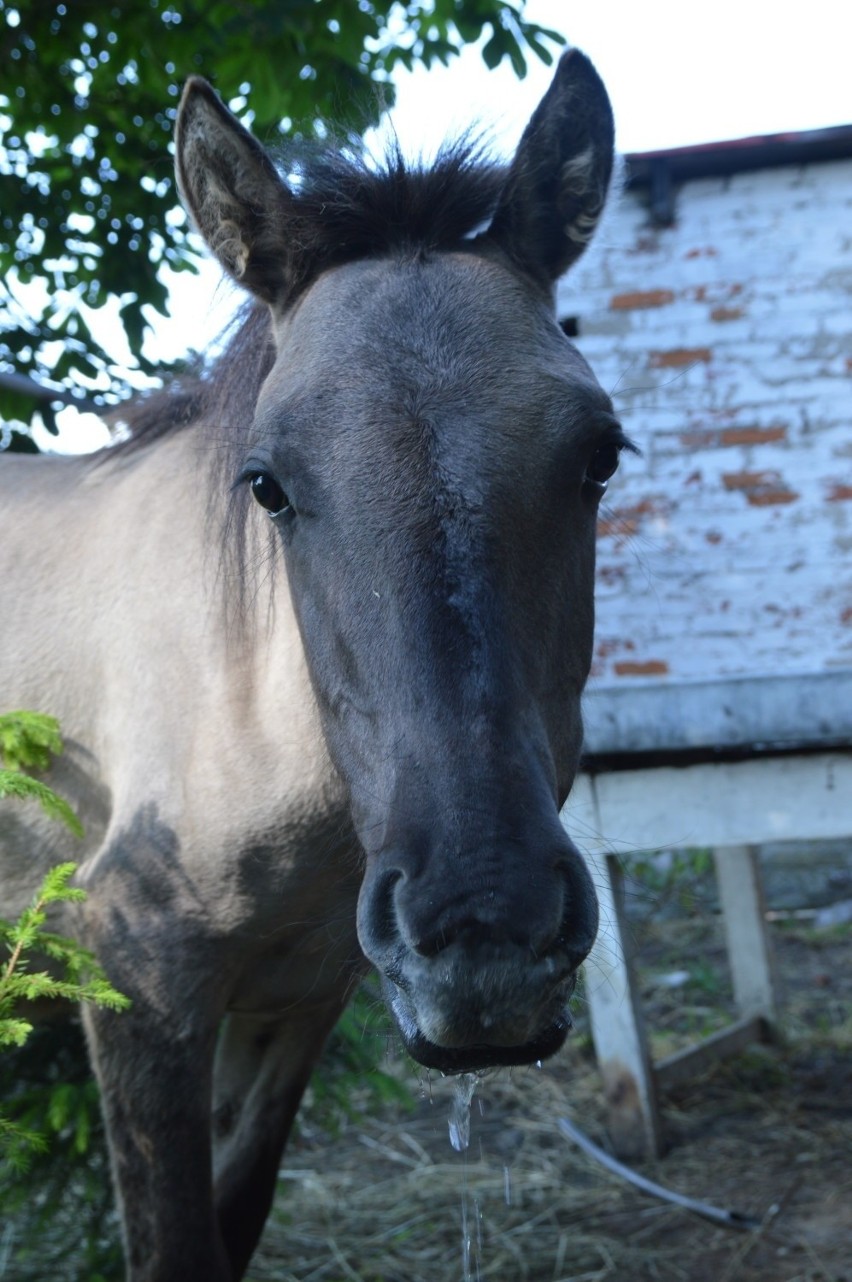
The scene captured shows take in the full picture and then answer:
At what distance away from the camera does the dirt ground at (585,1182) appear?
13.8 ft

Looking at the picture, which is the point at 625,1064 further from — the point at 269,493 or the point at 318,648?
the point at 269,493

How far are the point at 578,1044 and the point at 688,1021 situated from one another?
0.64 meters

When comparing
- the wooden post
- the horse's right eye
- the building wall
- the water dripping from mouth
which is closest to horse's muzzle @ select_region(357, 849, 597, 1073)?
the water dripping from mouth

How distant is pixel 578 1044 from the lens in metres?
6.33

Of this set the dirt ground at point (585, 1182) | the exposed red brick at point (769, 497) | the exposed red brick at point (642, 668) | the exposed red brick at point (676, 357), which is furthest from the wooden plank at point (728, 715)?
the exposed red brick at point (676, 357)

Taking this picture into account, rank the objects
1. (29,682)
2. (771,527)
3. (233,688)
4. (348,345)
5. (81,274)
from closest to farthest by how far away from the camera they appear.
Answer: (348,345) < (233,688) < (29,682) < (81,274) < (771,527)

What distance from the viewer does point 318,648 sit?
2.31m

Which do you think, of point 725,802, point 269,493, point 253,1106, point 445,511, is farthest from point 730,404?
point 445,511

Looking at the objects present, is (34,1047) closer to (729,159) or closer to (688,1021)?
(688,1021)

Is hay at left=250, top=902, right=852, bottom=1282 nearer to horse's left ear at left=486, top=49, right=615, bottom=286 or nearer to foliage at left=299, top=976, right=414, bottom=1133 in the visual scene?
foliage at left=299, top=976, right=414, bottom=1133

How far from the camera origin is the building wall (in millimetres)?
6840

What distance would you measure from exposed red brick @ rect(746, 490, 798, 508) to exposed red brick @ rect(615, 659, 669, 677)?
3.38 ft

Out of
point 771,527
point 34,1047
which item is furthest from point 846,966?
point 34,1047

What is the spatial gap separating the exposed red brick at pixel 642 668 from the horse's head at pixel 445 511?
437 cm
